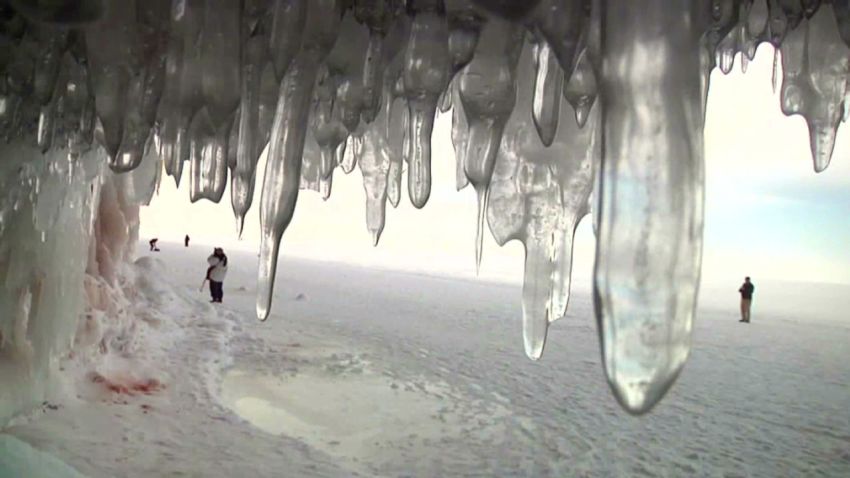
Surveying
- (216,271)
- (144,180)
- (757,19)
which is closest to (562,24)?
(757,19)

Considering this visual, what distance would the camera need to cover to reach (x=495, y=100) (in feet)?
6.37

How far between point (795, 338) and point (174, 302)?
1199 centimetres

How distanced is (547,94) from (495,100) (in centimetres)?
16

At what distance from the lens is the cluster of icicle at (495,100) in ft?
3.84

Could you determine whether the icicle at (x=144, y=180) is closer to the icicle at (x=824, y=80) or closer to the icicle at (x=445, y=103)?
the icicle at (x=445, y=103)

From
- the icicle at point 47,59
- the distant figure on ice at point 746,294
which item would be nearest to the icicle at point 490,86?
the icicle at point 47,59

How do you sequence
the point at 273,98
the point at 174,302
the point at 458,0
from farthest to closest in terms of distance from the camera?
1. the point at 174,302
2. the point at 273,98
3. the point at 458,0

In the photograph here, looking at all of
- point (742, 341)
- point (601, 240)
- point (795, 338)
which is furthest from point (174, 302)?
point (795, 338)

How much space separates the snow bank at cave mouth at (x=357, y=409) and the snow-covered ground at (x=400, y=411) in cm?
2

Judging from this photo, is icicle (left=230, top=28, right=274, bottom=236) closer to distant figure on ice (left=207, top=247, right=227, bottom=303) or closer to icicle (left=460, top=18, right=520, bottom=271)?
icicle (left=460, top=18, right=520, bottom=271)

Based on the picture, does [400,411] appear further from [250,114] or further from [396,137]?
[250,114]

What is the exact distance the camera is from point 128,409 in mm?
4555

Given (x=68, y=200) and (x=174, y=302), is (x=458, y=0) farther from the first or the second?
(x=174, y=302)

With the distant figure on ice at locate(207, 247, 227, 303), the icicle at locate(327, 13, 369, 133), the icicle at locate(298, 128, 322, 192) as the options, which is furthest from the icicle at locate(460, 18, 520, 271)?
the distant figure on ice at locate(207, 247, 227, 303)
